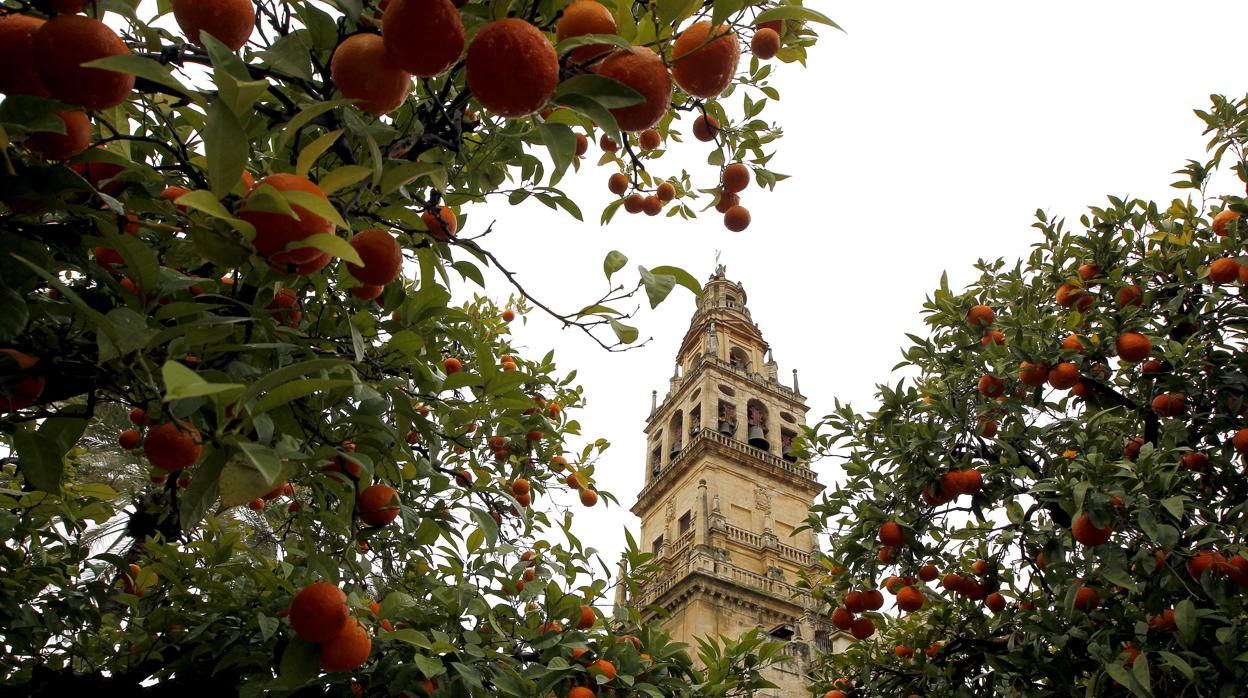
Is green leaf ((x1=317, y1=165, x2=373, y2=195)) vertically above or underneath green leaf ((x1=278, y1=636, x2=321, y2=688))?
above

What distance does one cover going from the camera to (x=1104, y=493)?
3.88m

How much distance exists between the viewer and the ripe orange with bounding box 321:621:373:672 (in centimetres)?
221

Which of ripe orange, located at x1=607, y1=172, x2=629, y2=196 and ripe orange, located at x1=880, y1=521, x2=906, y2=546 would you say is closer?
ripe orange, located at x1=607, y1=172, x2=629, y2=196

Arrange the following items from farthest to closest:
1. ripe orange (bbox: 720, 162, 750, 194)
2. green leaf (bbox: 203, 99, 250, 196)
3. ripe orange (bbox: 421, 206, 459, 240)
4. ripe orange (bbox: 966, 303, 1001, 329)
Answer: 1. ripe orange (bbox: 966, 303, 1001, 329)
2. ripe orange (bbox: 720, 162, 750, 194)
3. ripe orange (bbox: 421, 206, 459, 240)
4. green leaf (bbox: 203, 99, 250, 196)

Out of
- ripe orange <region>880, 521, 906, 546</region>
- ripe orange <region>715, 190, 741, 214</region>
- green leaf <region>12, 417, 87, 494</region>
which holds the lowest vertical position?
green leaf <region>12, 417, 87, 494</region>

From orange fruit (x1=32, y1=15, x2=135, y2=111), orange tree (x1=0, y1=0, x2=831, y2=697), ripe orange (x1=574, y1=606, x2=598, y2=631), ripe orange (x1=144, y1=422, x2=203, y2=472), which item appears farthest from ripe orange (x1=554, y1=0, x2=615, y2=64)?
ripe orange (x1=574, y1=606, x2=598, y2=631)

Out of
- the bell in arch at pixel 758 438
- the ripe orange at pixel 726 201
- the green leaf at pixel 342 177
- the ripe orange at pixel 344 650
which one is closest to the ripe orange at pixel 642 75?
the green leaf at pixel 342 177

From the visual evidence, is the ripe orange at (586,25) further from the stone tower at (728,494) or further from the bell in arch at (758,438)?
the bell in arch at (758,438)

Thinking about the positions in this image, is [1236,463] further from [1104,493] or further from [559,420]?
[559,420]

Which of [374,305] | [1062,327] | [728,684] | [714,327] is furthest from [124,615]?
[714,327]

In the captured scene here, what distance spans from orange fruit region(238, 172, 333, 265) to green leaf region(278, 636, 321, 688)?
147 cm

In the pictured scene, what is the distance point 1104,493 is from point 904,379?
6.51 feet

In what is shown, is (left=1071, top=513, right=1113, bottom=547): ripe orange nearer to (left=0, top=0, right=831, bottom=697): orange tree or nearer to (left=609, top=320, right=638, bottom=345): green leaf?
(left=0, top=0, right=831, bottom=697): orange tree

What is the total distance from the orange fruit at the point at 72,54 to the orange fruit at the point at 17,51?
0.02 m
